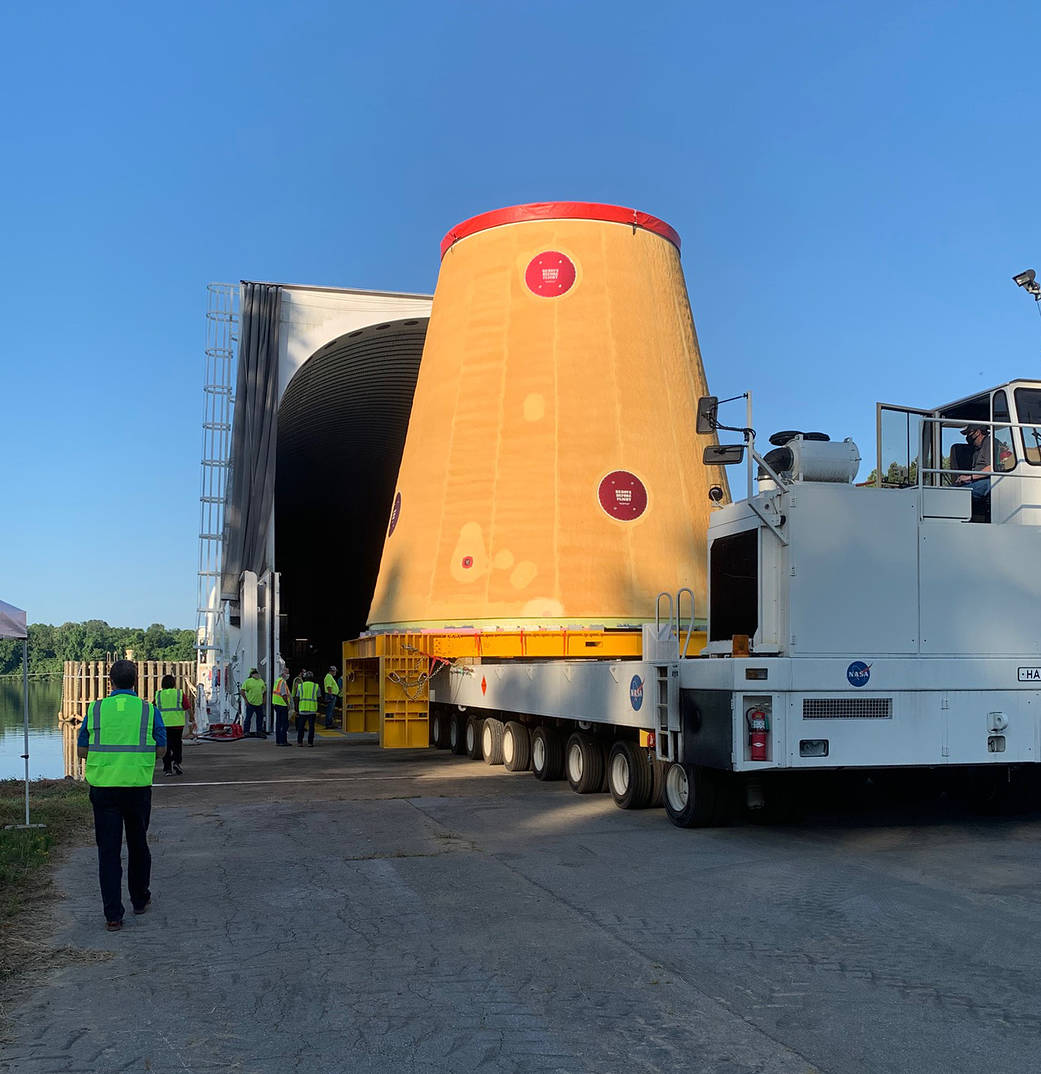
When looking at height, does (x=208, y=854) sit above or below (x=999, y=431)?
below

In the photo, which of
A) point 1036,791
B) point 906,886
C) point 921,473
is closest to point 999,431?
point 921,473

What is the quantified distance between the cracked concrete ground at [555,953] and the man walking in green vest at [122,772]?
41cm

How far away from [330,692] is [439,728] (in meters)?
6.91

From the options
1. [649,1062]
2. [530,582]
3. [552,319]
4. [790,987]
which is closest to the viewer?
[649,1062]

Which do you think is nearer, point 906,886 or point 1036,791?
point 906,886

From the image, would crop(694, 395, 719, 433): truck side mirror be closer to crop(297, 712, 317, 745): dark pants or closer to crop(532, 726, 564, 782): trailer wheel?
crop(532, 726, 564, 782): trailer wheel

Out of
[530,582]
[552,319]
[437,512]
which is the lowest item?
[530,582]

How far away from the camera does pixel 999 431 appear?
34.9 feet

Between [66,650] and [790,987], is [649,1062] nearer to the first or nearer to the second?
[790,987]

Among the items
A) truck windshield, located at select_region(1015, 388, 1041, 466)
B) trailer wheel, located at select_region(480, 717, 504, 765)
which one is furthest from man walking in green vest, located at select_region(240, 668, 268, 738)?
truck windshield, located at select_region(1015, 388, 1041, 466)

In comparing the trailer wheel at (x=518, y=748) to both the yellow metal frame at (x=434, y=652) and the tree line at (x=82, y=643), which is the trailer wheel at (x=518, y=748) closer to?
the yellow metal frame at (x=434, y=652)

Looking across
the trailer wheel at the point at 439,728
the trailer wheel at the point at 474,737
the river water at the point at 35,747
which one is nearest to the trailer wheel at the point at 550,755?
the trailer wheel at the point at 474,737

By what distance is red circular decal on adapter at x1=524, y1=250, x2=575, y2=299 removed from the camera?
65.7 feet

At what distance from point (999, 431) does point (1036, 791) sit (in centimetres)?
368
